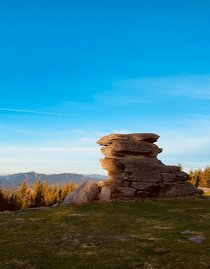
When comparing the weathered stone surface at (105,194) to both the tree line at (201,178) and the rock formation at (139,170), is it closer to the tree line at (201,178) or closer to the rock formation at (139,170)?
the rock formation at (139,170)

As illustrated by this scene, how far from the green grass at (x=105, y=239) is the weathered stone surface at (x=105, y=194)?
550 centimetres

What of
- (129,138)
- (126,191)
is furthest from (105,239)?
(129,138)

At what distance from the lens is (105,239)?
16.8 meters

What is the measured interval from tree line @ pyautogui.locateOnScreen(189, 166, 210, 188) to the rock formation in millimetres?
→ 78665

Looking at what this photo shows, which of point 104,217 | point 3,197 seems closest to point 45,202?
point 3,197

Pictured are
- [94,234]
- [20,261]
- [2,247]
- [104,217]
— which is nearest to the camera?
[20,261]

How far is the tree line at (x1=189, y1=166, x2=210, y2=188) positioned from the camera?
114 meters

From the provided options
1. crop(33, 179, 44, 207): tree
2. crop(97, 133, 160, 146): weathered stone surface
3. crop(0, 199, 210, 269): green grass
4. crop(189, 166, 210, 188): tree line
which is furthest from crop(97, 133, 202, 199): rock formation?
crop(189, 166, 210, 188): tree line

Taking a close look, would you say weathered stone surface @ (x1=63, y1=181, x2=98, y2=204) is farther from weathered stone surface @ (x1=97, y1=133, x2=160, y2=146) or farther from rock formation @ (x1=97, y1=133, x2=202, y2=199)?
weathered stone surface @ (x1=97, y1=133, x2=160, y2=146)

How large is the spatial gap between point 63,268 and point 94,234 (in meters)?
5.96

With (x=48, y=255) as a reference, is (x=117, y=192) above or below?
above

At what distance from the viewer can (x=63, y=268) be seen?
485 inches

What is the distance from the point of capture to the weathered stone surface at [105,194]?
109 feet

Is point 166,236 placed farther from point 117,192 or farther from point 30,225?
point 117,192
